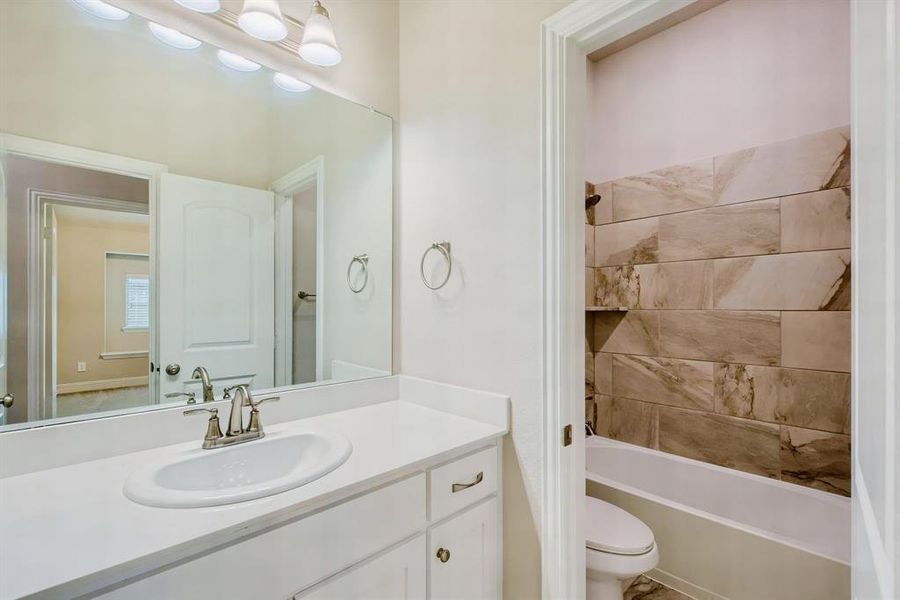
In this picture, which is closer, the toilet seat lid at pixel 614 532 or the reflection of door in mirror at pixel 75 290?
the reflection of door in mirror at pixel 75 290

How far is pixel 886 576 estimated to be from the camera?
0.38 metres

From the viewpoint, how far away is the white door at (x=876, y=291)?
374mm

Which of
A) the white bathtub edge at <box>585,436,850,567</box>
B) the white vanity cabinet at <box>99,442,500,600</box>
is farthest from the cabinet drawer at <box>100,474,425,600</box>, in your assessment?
the white bathtub edge at <box>585,436,850,567</box>

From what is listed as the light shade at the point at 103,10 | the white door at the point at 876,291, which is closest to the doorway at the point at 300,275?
the light shade at the point at 103,10

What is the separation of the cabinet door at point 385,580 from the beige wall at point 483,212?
38 cm

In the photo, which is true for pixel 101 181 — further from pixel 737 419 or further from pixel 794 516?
pixel 794 516

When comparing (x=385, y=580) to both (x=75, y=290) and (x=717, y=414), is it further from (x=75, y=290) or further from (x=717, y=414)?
(x=717, y=414)

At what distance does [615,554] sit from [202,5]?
2.21 metres

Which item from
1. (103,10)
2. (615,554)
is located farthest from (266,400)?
(615,554)

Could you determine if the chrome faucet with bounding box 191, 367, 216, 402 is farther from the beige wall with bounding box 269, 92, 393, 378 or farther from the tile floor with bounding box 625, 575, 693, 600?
the tile floor with bounding box 625, 575, 693, 600

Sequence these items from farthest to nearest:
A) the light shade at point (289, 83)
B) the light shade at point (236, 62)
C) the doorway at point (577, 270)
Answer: the light shade at point (289, 83), the light shade at point (236, 62), the doorway at point (577, 270)

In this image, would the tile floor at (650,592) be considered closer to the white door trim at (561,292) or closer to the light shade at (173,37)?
the white door trim at (561,292)

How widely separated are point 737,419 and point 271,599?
7.28 feet

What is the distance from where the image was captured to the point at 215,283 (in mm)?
1285
